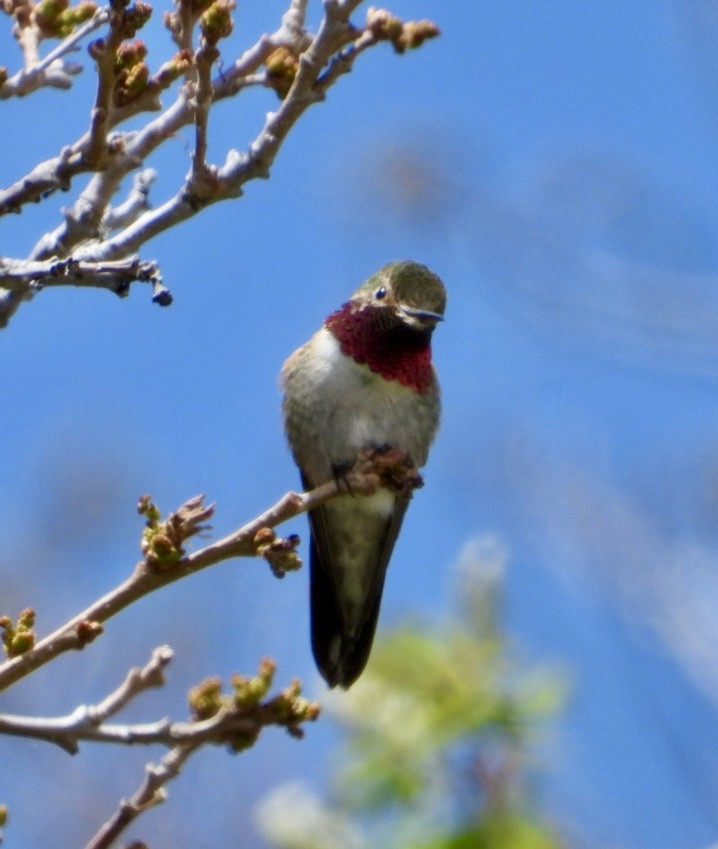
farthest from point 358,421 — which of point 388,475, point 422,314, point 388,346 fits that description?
point 388,475

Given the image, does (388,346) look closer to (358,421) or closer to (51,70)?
(358,421)

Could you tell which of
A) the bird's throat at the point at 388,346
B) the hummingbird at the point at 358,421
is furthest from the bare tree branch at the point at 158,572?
the bird's throat at the point at 388,346

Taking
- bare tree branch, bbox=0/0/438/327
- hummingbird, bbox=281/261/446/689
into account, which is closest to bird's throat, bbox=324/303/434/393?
hummingbird, bbox=281/261/446/689

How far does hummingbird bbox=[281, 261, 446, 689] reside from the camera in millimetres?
5250

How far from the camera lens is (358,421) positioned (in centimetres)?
523

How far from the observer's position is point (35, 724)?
2715 millimetres

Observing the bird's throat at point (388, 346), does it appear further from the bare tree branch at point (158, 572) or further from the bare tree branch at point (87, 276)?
the bare tree branch at point (87, 276)

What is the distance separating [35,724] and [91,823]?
24.6 ft

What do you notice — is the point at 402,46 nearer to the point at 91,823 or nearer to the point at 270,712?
the point at 270,712

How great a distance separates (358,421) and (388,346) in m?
0.37

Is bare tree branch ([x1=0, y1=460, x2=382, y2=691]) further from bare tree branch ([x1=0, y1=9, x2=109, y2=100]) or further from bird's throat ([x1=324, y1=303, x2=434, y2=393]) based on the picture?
bird's throat ([x1=324, y1=303, x2=434, y2=393])

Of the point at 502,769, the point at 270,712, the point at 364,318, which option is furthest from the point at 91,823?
the point at 270,712

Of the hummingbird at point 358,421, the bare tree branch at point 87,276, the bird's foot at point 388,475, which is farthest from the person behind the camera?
the hummingbird at point 358,421

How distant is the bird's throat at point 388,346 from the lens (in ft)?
17.6
